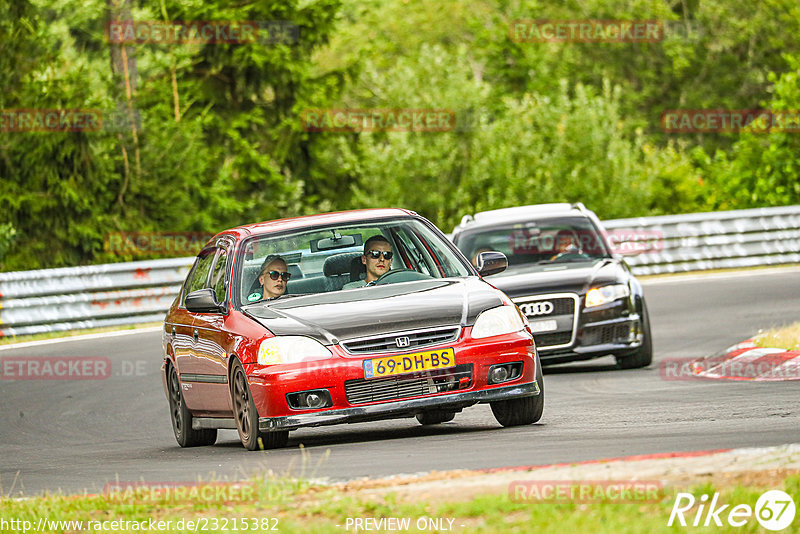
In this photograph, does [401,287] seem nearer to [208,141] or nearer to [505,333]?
[505,333]

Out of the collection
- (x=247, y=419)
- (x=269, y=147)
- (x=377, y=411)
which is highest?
(x=377, y=411)

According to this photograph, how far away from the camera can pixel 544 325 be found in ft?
46.6

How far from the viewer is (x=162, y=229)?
3166 cm

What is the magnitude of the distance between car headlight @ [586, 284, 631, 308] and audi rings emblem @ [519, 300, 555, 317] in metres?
0.37

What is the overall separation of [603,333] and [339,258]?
4.56 metres

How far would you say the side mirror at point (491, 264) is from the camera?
33.5 feet

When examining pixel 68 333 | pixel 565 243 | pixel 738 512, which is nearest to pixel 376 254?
pixel 738 512

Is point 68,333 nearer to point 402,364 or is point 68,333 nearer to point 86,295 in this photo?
point 86,295

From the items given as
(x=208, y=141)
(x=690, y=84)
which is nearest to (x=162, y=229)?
(x=208, y=141)

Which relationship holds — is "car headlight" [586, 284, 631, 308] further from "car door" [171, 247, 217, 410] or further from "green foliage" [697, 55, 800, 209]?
"green foliage" [697, 55, 800, 209]

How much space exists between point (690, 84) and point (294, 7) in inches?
1137

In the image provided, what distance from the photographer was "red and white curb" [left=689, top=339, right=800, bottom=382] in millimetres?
12769

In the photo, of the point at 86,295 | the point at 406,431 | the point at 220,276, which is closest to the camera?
the point at 406,431

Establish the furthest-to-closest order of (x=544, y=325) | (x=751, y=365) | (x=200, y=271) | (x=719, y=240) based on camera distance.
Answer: (x=719, y=240) < (x=544, y=325) < (x=751, y=365) < (x=200, y=271)
